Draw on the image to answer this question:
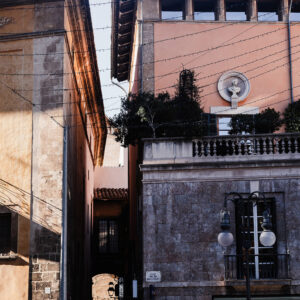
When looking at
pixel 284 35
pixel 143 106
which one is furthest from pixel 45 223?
pixel 284 35

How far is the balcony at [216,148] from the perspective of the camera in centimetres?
1705

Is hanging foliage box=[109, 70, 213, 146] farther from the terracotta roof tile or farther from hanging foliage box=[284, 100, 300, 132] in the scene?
the terracotta roof tile

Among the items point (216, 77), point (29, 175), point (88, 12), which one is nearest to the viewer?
point (29, 175)

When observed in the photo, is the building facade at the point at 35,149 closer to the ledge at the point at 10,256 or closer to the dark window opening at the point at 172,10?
the ledge at the point at 10,256

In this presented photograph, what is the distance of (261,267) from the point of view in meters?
16.6

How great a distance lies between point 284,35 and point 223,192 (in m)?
7.63

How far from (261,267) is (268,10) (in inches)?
388

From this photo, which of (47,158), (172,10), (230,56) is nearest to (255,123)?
(230,56)

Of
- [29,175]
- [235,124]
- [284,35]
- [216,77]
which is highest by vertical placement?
[284,35]

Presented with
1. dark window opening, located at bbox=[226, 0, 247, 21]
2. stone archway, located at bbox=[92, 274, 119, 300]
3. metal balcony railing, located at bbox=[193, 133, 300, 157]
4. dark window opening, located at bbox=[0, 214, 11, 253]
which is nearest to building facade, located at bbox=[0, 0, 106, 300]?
dark window opening, located at bbox=[0, 214, 11, 253]

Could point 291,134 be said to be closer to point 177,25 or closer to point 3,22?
point 177,25

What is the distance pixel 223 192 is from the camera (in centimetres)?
1694

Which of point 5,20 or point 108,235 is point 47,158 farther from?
point 108,235

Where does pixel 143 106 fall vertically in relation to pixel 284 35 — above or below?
below
